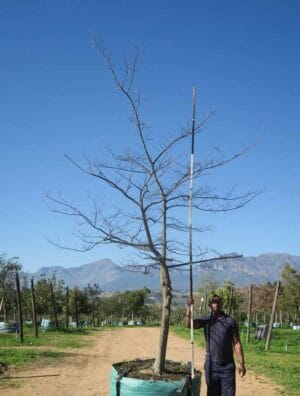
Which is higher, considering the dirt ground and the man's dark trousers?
the man's dark trousers

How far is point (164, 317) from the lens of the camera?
288 inches

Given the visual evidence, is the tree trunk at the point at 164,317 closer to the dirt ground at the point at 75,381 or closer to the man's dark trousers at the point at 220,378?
the man's dark trousers at the point at 220,378

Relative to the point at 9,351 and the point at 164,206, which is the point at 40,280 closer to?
the point at 9,351

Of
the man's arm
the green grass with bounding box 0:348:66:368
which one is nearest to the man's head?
the man's arm

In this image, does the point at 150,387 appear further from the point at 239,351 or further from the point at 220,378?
the point at 239,351

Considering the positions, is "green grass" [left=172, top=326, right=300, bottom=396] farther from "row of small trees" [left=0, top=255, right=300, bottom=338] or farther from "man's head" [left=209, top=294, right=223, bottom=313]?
"row of small trees" [left=0, top=255, right=300, bottom=338]

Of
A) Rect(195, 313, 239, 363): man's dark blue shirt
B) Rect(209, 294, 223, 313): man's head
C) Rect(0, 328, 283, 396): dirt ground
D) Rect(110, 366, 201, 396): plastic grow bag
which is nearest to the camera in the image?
Rect(110, 366, 201, 396): plastic grow bag

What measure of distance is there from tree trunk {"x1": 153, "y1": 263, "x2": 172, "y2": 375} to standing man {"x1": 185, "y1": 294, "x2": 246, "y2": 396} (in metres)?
0.43

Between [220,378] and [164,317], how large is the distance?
3.63 ft

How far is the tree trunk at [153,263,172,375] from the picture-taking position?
726cm

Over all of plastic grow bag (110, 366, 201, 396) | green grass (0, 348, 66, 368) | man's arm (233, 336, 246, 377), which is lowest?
green grass (0, 348, 66, 368)

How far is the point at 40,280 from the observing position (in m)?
46.7

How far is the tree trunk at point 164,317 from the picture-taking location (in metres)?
7.26

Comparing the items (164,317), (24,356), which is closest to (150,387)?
(164,317)
